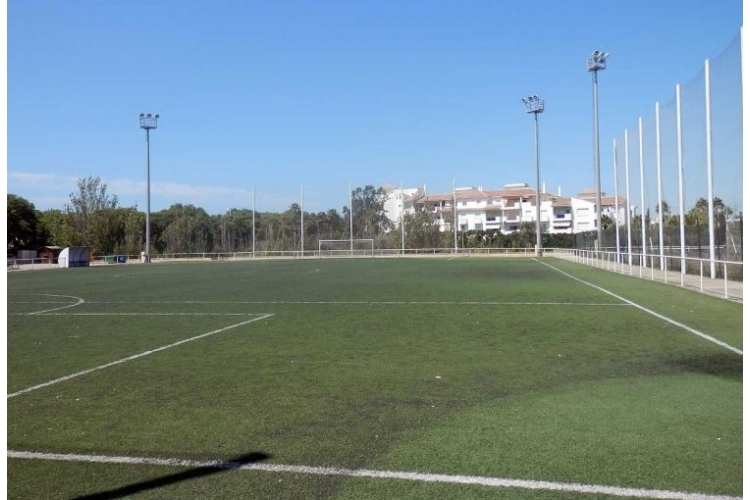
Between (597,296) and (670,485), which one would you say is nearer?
(670,485)

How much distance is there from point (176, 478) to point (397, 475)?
52.4 inches

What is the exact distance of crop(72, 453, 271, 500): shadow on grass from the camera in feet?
12.2

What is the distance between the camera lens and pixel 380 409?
18.1 ft

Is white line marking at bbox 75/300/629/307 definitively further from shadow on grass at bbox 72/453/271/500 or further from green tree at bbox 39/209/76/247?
green tree at bbox 39/209/76/247

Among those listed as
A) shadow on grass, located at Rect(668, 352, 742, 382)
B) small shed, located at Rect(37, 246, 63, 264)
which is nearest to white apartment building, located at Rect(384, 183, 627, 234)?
small shed, located at Rect(37, 246, 63, 264)

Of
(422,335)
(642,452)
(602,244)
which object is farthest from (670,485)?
(602,244)

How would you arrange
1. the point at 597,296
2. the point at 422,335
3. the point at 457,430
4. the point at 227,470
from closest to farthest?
the point at 227,470, the point at 457,430, the point at 422,335, the point at 597,296

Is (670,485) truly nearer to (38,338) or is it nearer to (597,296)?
(38,338)

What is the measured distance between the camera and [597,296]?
16.8 meters

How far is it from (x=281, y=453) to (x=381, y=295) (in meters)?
13.5

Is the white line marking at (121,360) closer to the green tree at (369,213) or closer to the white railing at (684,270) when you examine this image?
the white railing at (684,270)

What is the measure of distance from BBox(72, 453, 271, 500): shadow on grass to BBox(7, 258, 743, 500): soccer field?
0.06ft

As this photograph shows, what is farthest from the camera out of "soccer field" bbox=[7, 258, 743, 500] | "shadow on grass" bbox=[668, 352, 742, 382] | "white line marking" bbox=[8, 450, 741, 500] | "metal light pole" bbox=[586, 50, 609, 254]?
"metal light pole" bbox=[586, 50, 609, 254]

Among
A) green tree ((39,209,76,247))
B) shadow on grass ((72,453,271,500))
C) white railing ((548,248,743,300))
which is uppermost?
green tree ((39,209,76,247))
